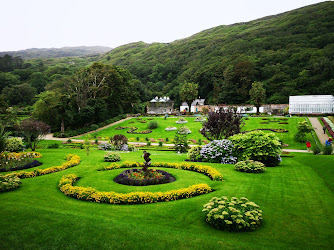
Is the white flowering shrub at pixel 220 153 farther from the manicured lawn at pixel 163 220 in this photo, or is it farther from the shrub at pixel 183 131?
the shrub at pixel 183 131

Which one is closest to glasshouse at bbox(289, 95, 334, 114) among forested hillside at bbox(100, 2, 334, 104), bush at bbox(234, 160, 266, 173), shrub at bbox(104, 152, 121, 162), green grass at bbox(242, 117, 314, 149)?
green grass at bbox(242, 117, 314, 149)

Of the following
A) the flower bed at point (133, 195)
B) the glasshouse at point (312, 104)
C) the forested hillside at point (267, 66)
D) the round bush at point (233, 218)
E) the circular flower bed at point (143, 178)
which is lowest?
the circular flower bed at point (143, 178)

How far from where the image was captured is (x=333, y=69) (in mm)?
69062

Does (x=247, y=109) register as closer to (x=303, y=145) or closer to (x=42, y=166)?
(x=303, y=145)

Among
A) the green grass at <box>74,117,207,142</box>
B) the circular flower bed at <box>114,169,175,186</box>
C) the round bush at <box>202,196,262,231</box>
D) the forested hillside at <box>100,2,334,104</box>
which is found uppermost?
the forested hillside at <box>100,2,334,104</box>

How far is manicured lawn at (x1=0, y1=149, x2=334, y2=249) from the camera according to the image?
5.53 m

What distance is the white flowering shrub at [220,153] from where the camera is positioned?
16106 mm

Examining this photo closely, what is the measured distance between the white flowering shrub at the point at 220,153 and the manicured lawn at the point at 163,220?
17.0 feet

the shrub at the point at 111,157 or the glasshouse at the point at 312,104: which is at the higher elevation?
the glasshouse at the point at 312,104

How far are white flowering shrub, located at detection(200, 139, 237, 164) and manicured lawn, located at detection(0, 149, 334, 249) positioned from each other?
17.0ft

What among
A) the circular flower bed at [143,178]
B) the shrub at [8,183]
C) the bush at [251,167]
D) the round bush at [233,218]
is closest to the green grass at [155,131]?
the bush at [251,167]

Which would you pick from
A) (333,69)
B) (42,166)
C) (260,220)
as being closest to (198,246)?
(260,220)

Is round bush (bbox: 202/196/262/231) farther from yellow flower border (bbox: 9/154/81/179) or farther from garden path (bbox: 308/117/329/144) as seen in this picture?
garden path (bbox: 308/117/329/144)

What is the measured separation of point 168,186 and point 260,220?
4.60 metres
